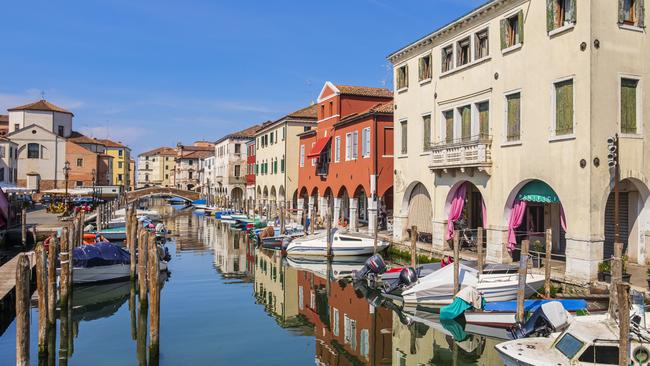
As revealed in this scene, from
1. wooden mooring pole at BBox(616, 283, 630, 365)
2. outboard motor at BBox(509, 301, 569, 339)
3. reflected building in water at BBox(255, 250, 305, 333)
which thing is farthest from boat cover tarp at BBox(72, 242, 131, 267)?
wooden mooring pole at BBox(616, 283, 630, 365)

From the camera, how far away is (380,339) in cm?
1612

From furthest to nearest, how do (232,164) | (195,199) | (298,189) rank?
(195,199)
(232,164)
(298,189)

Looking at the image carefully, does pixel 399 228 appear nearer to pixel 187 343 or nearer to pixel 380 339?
pixel 380 339

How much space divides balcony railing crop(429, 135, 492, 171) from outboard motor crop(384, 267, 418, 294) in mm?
5291

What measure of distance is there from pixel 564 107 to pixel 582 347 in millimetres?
9779

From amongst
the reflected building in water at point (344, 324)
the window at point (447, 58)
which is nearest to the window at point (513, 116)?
the window at point (447, 58)

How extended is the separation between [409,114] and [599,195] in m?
12.4

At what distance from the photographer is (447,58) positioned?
985 inches

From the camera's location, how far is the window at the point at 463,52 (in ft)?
77.3

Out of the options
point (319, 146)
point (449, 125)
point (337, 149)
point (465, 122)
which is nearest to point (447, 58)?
point (449, 125)

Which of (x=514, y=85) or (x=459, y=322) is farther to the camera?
(x=514, y=85)

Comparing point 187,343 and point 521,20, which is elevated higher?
point 521,20

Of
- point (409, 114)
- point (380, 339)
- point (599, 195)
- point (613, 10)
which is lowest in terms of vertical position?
point (380, 339)

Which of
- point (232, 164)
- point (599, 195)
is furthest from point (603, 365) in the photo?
point (232, 164)
